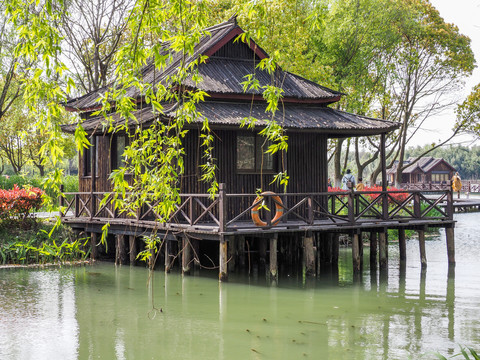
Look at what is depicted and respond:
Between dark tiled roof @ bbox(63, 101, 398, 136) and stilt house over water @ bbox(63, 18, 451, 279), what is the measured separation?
1.1 inches

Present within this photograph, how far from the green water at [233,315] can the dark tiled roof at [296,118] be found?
Answer: 4.05 meters

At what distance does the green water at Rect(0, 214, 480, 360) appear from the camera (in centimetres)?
995

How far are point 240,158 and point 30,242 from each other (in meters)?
6.50

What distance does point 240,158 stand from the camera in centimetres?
1802

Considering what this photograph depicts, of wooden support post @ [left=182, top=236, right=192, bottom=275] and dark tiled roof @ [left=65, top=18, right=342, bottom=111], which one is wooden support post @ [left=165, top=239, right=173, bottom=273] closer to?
wooden support post @ [left=182, top=236, right=192, bottom=275]

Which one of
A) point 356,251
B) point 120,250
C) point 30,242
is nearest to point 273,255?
point 356,251

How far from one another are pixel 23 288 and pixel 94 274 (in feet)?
8.50

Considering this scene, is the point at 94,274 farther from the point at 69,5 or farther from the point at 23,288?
the point at 69,5

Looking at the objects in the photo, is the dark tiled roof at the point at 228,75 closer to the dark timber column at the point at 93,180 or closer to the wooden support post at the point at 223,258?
the dark timber column at the point at 93,180

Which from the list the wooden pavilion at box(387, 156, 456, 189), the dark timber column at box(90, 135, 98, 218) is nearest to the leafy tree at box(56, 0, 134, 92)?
the dark timber column at box(90, 135, 98, 218)

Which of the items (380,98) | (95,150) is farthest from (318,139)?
(380,98)

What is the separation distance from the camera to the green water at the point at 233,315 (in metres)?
9.95

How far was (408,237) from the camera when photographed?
27828 mm

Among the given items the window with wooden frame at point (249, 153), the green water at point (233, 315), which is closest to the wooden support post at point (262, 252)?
the green water at point (233, 315)
